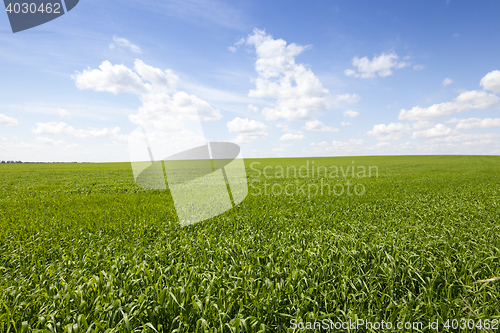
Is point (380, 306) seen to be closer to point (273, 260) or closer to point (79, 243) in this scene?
point (273, 260)

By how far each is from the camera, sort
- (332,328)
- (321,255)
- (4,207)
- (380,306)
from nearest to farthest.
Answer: (332,328) < (380,306) < (321,255) < (4,207)

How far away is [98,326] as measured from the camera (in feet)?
10.1

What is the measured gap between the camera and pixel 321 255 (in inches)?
196

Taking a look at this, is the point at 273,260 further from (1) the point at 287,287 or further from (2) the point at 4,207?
(2) the point at 4,207

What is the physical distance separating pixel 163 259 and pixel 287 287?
2998 millimetres

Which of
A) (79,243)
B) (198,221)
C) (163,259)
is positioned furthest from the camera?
(198,221)

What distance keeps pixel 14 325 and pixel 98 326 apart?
1168mm

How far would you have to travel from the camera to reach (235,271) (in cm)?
468

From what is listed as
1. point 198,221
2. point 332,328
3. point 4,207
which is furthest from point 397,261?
point 4,207

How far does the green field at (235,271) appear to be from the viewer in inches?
135

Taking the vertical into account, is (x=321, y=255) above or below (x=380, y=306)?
above

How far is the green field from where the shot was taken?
3426 mm

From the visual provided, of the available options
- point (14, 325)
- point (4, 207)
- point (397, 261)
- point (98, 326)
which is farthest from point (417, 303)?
point (4, 207)

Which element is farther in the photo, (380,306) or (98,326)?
(380,306)
